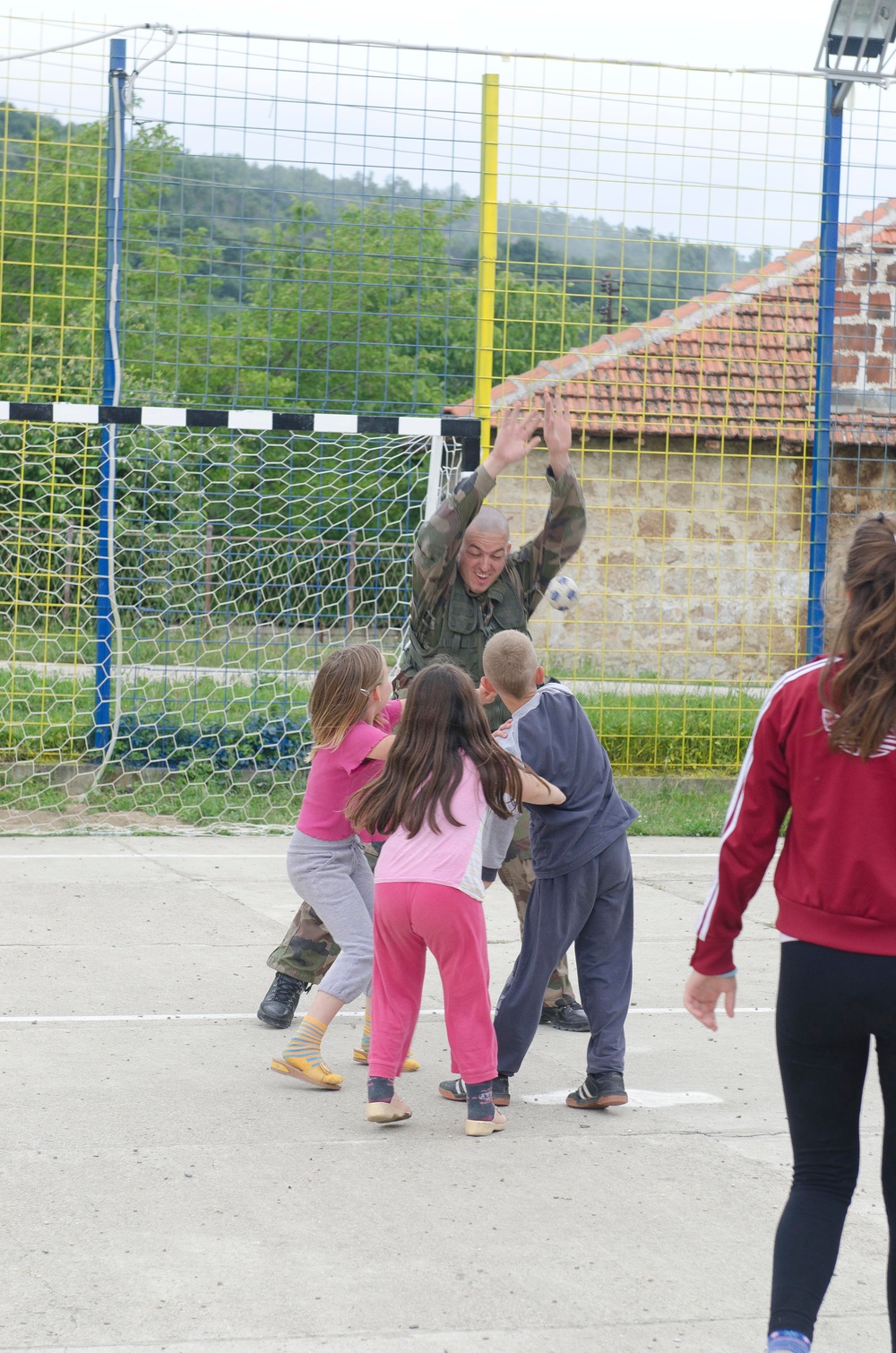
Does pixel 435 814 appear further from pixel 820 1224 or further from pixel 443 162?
pixel 443 162

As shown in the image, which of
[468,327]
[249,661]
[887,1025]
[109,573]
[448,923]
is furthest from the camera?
[468,327]

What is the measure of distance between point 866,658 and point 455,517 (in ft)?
9.87

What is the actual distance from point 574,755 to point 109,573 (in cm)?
571

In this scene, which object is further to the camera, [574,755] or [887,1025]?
[574,755]

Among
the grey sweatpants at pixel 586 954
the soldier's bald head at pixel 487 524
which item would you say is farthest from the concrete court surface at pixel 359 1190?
the soldier's bald head at pixel 487 524

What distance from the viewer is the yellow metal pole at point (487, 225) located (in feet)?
31.6

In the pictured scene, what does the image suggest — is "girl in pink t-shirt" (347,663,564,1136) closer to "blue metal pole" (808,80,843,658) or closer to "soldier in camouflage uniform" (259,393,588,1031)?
"soldier in camouflage uniform" (259,393,588,1031)

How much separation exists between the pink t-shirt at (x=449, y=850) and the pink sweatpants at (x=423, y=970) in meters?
0.03

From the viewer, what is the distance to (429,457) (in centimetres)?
979

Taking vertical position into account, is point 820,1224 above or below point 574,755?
below

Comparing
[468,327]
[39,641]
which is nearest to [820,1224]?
[39,641]

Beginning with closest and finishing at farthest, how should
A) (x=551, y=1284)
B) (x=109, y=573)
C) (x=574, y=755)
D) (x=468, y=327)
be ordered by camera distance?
(x=551, y=1284) < (x=574, y=755) < (x=109, y=573) < (x=468, y=327)

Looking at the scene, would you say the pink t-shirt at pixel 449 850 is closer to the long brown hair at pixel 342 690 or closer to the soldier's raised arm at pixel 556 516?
the long brown hair at pixel 342 690

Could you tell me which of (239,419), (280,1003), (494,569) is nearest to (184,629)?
(239,419)
